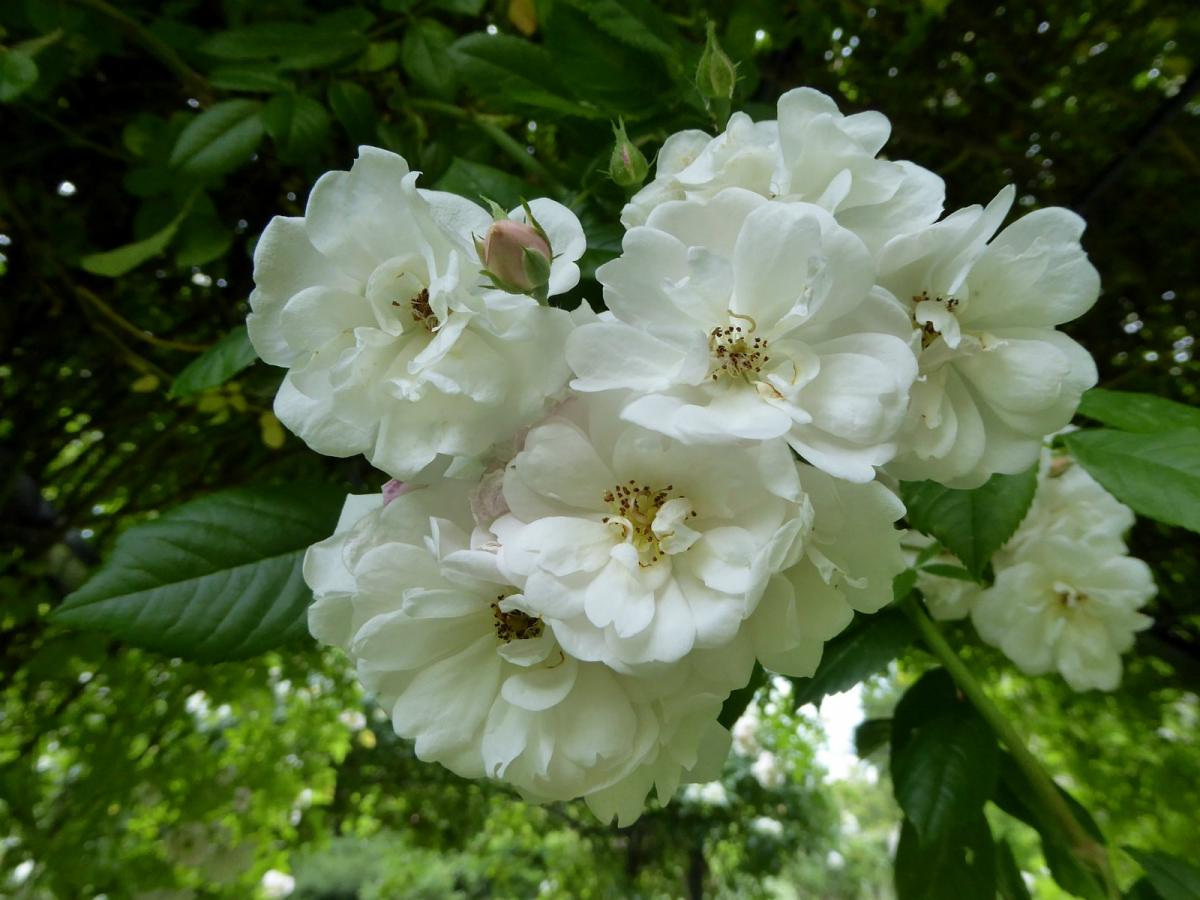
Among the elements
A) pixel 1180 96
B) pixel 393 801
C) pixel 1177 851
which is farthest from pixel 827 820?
pixel 1180 96

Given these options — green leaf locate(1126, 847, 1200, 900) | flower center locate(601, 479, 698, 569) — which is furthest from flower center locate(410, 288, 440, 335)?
green leaf locate(1126, 847, 1200, 900)

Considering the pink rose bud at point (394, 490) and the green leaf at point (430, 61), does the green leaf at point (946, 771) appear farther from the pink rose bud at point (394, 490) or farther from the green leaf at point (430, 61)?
the green leaf at point (430, 61)

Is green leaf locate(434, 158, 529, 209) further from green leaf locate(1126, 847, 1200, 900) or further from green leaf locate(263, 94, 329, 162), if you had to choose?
green leaf locate(1126, 847, 1200, 900)

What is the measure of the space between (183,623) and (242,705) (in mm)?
1021

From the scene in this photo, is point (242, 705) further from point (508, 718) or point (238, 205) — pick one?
point (508, 718)

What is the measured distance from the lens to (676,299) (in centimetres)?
31

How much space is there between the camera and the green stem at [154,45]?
0.70 m

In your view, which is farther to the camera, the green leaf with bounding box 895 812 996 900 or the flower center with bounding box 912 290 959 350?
the green leaf with bounding box 895 812 996 900

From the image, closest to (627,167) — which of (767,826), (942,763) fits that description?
(942,763)

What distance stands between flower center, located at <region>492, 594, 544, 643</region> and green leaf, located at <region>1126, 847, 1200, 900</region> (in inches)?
21.7

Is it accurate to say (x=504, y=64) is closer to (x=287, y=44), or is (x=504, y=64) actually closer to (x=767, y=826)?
(x=287, y=44)

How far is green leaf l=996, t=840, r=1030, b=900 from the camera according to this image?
66 cm

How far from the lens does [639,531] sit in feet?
1.07

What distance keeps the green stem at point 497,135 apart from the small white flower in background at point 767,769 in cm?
208
